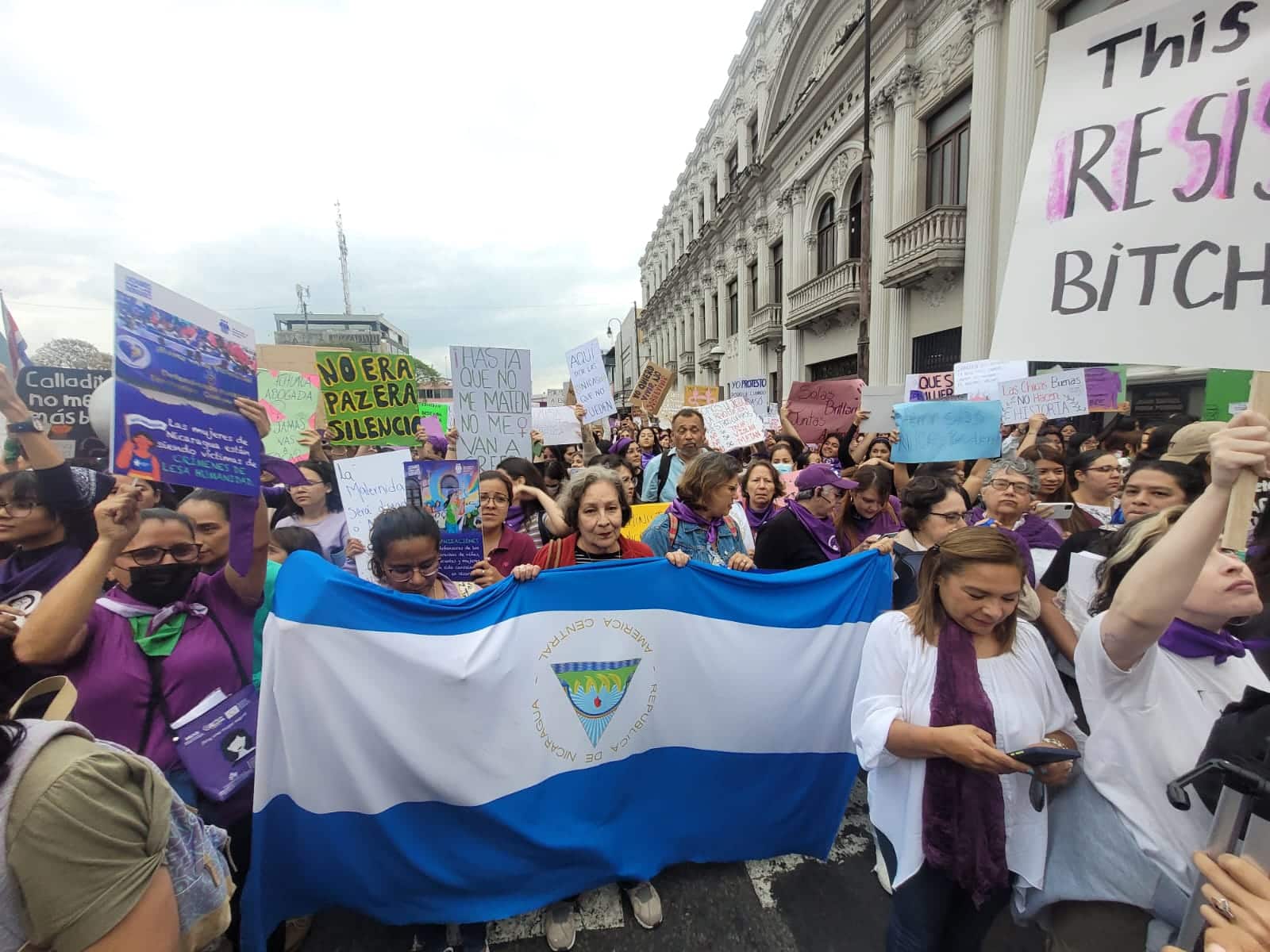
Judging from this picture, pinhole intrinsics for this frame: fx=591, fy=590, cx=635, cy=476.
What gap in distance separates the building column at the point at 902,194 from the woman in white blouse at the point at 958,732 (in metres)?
13.5

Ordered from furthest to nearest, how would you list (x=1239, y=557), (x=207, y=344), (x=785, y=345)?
(x=785, y=345), (x=207, y=344), (x=1239, y=557)

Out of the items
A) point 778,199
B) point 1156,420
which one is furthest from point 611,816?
point 778,199

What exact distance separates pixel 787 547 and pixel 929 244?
37.9 feet

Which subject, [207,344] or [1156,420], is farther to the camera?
[1156,420]

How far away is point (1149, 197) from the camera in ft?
4.97

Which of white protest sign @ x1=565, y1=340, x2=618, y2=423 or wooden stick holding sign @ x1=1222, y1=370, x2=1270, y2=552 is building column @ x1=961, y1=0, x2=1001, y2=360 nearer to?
white protest sign @ x1=565, y1=340, x2=618, y2=423

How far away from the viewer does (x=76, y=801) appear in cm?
88

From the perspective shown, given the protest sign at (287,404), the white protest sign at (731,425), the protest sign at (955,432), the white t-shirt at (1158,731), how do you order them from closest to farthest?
the white t-shirt at (1158,731)
the protest sign at (955,432)
the protest sign at (287,404)
the white protest sign at (731,425)

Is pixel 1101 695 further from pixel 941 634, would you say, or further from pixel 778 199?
pixel 778 199

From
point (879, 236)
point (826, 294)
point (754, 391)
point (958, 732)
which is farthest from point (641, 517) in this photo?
point (826, 294)

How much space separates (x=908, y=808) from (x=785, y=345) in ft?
69.0

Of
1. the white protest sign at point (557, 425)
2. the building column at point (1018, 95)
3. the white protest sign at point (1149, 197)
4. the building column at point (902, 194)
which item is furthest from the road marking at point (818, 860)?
the building column at point (902, 194)

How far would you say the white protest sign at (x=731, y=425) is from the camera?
21.0 ft

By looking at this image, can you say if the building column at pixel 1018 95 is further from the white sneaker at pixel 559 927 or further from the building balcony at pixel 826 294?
the white sneaker at pixel 559 927
